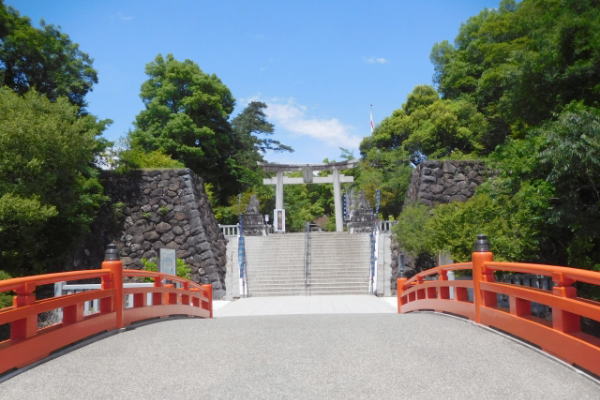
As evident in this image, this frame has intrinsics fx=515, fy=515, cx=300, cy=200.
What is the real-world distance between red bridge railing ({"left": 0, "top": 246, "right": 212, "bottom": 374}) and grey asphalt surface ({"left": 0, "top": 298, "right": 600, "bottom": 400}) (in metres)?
0.18

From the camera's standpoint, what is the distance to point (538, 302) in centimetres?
441

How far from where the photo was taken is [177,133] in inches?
1133

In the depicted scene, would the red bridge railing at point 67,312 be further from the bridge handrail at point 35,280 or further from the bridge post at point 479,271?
the bridge post at point 479,271

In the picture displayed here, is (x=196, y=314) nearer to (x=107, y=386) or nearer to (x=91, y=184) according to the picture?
(x=107, y=386)

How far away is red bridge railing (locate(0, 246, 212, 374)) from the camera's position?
4066mm

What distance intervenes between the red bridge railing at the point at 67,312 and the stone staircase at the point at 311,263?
10.4m

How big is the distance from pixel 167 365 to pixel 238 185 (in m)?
29.4

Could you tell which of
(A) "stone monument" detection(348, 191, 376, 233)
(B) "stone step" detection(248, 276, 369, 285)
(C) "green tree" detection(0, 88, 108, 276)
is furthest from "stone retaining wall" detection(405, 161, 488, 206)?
(C) "green tree" detection(0, 88, 108, 276)

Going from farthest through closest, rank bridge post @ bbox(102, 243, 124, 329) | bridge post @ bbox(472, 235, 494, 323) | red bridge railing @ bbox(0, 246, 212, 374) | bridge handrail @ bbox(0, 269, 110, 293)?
bridge post @ bbox(102, 243, 124, 329) → bridge post @ bbox(472, 235, 494, 323) → red bridge railing @ bbox(0, 246, 212, 374) → bridge handrail @ bbox(0, 269, 110, 293)

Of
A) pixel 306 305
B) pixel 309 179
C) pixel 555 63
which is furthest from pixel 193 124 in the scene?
pixel 555 63

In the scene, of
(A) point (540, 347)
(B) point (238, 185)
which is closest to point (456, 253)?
(A) point (540, 347)

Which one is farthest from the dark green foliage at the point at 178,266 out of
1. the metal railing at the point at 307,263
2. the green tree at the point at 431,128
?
the green tree at the point at 431,128

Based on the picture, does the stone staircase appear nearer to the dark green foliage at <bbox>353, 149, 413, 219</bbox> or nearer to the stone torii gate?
the stone torii gate

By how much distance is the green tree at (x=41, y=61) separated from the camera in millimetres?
18453
